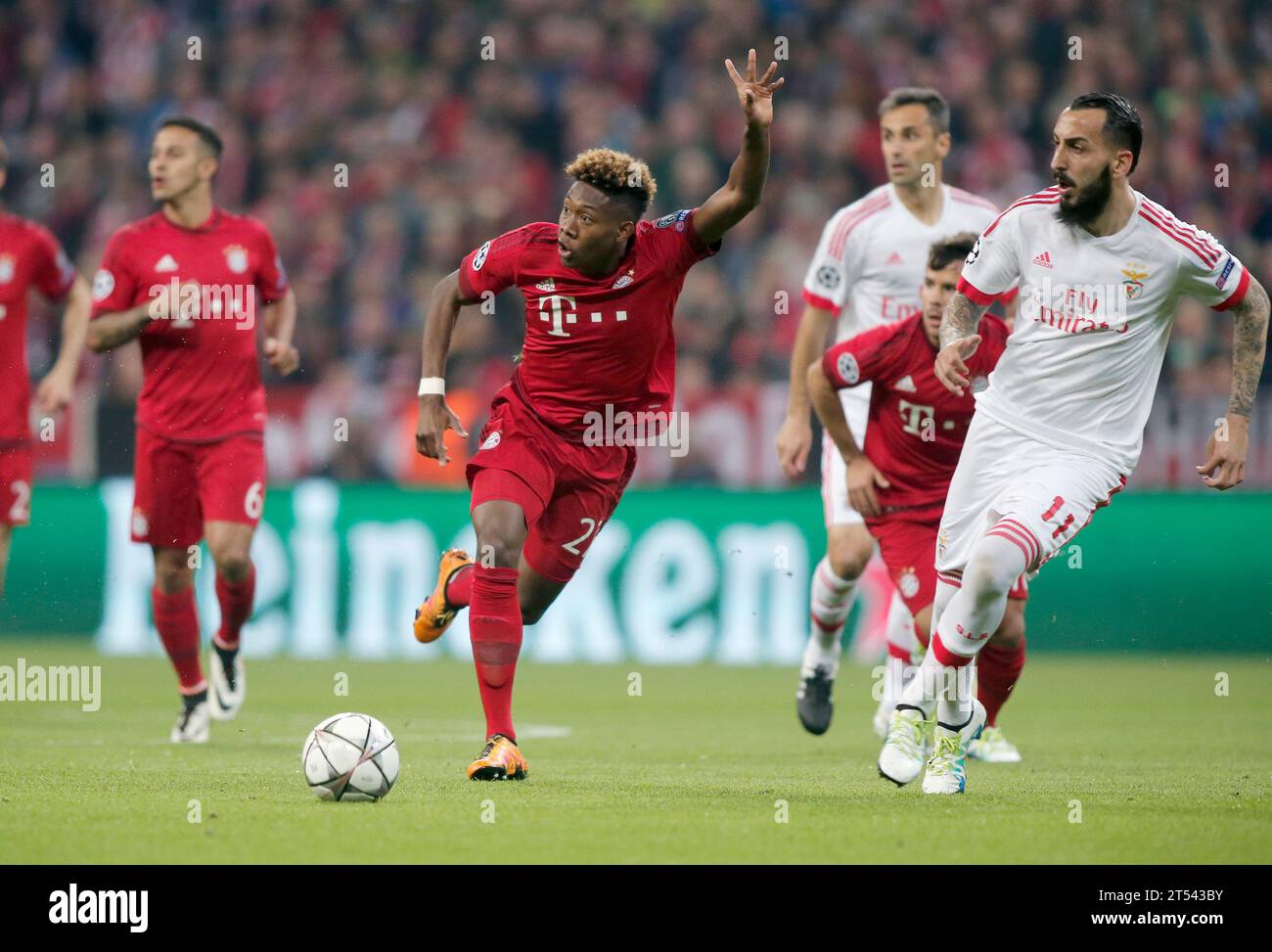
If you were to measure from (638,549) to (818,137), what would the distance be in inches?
231

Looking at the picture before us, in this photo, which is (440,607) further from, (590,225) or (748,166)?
(748,166)

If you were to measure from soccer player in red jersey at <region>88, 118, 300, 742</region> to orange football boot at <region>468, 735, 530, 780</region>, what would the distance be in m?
2.44

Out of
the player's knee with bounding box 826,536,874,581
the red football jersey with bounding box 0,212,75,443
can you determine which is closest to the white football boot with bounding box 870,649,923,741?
the player's knee with bounding box 826,536,874,581

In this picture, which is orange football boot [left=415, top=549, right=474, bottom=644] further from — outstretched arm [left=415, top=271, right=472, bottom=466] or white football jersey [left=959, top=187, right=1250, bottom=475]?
white football jersey [left=959, top=187, right=1250, bottom=475]

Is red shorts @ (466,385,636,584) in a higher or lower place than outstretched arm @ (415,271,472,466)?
lower

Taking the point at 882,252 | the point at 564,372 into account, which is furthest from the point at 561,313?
the point at 882,252

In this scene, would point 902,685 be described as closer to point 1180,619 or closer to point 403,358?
point 1180,619

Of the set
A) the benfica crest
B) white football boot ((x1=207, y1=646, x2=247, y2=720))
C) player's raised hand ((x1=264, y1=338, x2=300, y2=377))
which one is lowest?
white football boot ((x1=207, y1=646, x2=247, y2=720))

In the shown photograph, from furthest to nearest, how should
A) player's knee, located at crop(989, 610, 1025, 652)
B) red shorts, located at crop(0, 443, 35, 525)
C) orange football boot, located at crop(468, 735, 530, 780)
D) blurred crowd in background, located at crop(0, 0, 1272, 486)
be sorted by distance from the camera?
blurred crowd in background, located at crop(0, 0, 1272, 486) → red shorts, located at crop(0, 443, 35, 525) → player's knee, located at crop(989, 610, 1025, 652) → orange football boot, located at crop(468, 735, 530, 780)

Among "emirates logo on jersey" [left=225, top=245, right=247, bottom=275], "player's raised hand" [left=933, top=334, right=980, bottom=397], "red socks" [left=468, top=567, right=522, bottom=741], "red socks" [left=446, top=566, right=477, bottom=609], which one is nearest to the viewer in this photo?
"player's raised hand" [left=933, top=334, right=980, bottom=397]

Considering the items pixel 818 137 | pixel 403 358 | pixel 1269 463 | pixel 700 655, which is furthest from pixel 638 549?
pixel 818 137

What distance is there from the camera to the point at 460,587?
25.3ft

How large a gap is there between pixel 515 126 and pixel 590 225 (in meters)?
11.8

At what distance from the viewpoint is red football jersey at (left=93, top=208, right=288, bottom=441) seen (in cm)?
888
